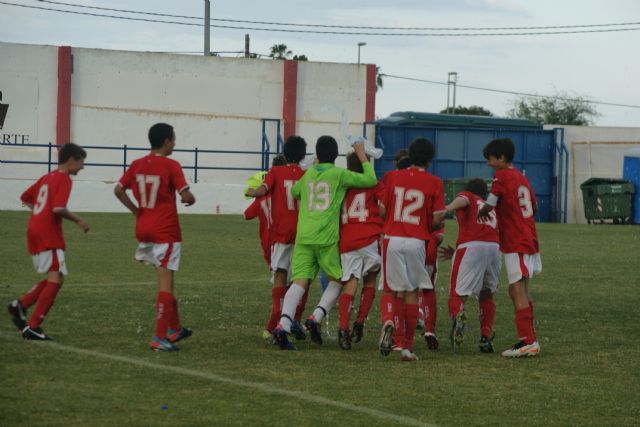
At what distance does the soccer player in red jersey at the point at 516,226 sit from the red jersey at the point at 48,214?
11.8 ft

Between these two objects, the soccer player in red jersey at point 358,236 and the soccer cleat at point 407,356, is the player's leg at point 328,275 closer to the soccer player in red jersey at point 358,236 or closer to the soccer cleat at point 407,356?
the soccer player in red jersey at point 358,236

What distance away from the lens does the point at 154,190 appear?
9562 millimetres

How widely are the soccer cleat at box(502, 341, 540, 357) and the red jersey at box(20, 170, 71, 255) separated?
12.8ft

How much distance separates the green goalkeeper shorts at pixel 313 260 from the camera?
10.1 m

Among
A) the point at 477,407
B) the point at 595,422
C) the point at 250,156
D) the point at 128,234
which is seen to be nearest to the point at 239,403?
the point at 477,407

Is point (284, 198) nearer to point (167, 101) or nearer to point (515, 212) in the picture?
point (515, 212)

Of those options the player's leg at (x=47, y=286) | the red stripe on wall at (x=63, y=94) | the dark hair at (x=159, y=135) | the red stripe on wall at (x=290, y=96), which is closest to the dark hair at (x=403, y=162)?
the dark hair at (x=159, y=135)

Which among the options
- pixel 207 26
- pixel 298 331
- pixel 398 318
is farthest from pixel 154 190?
pixel 207 26

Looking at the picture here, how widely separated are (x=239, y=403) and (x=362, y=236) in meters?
3.21

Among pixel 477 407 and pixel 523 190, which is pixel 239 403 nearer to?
pixel 477 407

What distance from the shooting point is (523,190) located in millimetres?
10062

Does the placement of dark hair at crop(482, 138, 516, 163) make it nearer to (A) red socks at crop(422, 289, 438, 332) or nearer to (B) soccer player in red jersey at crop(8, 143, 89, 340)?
(A) red socks at crop(422, 289, 438, 332)

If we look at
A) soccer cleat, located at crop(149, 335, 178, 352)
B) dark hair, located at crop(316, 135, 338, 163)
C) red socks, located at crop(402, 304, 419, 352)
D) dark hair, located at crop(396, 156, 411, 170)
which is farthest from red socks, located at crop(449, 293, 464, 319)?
soccer cleat, located at crop(149, 335, 178, 352)

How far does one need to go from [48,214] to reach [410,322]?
316 cm
